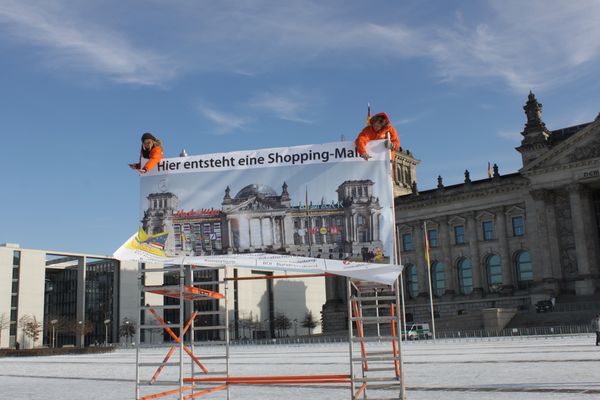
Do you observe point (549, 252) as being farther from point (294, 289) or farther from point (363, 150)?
point (294, 289)

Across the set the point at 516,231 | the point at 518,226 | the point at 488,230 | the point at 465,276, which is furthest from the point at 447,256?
the point at 518,226

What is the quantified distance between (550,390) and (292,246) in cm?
665

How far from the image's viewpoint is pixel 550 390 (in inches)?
547

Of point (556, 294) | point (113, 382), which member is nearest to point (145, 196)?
point (113, 382)

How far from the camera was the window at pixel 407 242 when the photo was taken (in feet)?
283

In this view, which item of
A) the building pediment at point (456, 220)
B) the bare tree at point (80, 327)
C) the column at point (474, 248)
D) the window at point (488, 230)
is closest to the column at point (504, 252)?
the window at point (488, 230)

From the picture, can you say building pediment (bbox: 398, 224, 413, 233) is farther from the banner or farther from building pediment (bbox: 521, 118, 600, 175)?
the banner

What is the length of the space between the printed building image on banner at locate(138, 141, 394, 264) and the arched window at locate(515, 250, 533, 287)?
2688 inches

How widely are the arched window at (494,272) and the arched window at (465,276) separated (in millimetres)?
2302

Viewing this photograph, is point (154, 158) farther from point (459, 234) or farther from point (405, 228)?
point (405, 228)

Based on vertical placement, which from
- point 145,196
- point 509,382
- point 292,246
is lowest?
point 509,382

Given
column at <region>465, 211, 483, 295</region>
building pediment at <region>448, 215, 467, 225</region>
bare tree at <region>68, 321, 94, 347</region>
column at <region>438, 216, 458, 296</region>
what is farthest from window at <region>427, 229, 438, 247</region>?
bare tree at <region>68, 321, 94, 347</region>

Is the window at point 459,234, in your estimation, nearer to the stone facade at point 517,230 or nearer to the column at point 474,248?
the stone facade at point 517,230

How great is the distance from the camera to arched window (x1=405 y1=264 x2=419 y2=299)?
8556 cm
